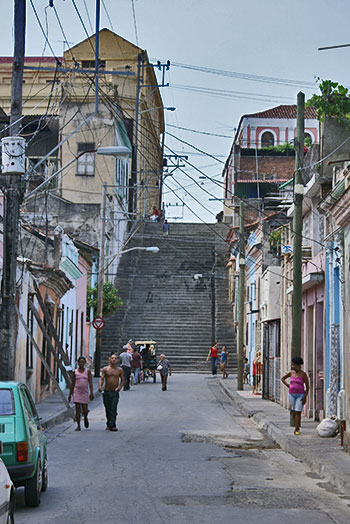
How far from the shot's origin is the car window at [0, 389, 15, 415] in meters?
9.79

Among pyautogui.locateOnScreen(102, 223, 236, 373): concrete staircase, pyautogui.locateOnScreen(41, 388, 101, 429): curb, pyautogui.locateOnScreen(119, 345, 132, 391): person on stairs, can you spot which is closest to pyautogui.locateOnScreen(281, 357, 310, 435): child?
pyautogui.locateOnScreen(41, 388, 101, 429): curb

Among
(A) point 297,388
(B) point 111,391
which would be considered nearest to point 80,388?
(B) point 111,391

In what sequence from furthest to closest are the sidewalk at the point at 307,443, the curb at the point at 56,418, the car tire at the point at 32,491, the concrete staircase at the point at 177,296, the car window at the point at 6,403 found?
1. the concrete staircase at the point at 177,296
2. the curb at the point at 56,418
3. the sidewalk at the point at 307,443
4. the car window at the point at 6,403
5. the car tire at the point at 32,491

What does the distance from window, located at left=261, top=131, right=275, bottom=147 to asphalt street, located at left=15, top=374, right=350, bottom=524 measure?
61.1 metres

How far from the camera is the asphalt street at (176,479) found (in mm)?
9336

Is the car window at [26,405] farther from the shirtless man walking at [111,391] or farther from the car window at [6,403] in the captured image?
the shirtless man walking at [111,391]

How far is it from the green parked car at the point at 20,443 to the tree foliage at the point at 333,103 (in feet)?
41.9

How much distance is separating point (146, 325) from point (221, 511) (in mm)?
40863

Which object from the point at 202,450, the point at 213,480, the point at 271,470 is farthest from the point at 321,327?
the point at 213,480

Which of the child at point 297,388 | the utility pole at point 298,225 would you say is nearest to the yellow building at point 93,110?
the utility pole at point 298,225

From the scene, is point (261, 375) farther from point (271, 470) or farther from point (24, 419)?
point (24, 419)

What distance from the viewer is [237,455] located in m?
15.2

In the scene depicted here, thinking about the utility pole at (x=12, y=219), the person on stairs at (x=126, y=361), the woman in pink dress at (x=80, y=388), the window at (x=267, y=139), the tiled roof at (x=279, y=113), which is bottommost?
the woman in pink dress at (x=80, y=388)

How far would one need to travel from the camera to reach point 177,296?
5497 cm
